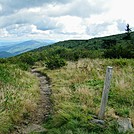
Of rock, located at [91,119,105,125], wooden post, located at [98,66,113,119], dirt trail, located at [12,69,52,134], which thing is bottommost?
dirt trail, located at [12,69,52,134]

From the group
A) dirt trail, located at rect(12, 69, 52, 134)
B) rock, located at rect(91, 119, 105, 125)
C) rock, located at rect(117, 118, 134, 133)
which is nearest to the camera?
rock, located at rect(117, 118, 134, 133)

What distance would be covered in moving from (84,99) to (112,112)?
162 cm

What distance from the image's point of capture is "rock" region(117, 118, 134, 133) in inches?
243

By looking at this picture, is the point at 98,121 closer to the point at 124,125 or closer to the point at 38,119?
the point at 124,125

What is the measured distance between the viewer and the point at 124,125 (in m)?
6.47

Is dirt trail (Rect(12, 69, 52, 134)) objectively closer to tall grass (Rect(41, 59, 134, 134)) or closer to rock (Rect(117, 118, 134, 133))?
tall grass (Rect(41, 59, 134, 134))

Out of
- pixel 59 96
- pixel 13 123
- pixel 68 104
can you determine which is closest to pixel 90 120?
pixel 68 104

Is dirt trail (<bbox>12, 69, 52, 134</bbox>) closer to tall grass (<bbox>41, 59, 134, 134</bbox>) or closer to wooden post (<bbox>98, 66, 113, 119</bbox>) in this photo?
tall grass (<bbox>41, 59, 134, 134</bbox>)

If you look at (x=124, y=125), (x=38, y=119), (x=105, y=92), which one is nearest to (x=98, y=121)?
(x=124, y=125)

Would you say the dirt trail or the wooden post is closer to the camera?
the wooden post

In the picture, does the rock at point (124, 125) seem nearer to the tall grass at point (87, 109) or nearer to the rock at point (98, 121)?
the tall grass at point (87, 109)

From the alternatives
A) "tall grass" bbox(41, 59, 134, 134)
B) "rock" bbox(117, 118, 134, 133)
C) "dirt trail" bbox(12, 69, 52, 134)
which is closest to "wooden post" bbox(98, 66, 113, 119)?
"tall grass" bbox(41, 59, 134, 134)

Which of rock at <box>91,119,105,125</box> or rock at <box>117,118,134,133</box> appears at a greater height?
rock at <box>91,119,105,125</box>

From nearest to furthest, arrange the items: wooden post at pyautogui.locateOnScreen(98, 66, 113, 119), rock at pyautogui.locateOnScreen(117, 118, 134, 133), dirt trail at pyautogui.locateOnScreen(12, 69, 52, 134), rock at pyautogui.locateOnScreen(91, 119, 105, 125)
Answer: rock at pyautogui.locateOnScreen(117, 118, 134, 133)
rock at pyautogui.locateOnScreen(91, 119, 105, 125)
wooden post at pyautogui.locateOnScreen(98, 66, 113, 119)
dirt trail at pyautogui.locateOnScreen(12, 69, 52, 134)
